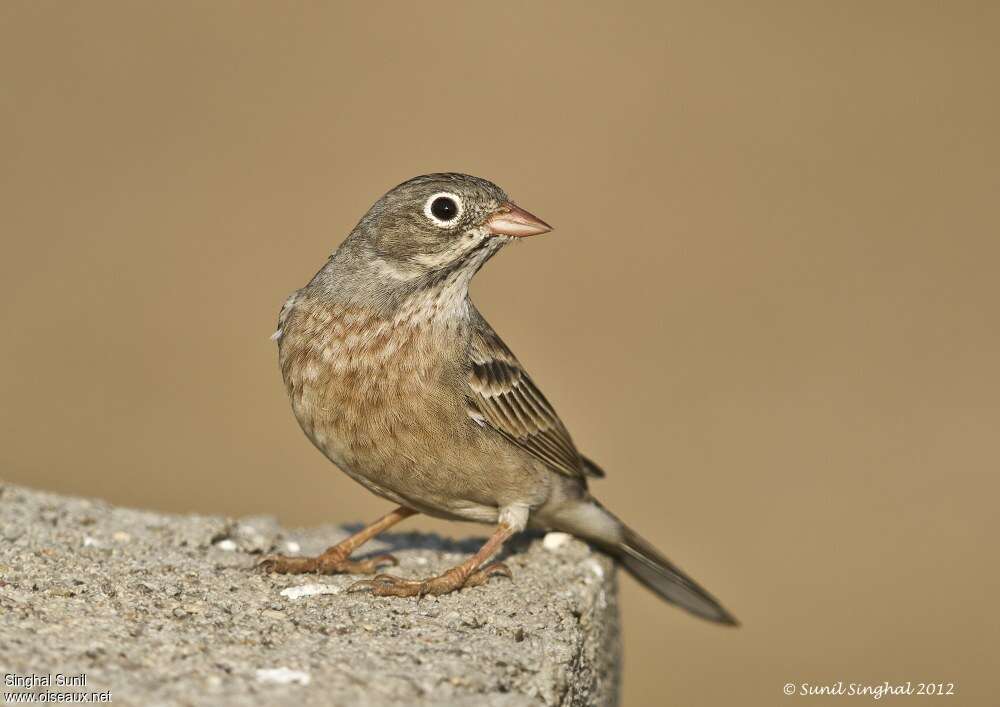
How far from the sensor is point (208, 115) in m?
17.4

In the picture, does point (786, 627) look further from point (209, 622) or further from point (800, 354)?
point (209, 622)

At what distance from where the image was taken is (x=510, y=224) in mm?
5738

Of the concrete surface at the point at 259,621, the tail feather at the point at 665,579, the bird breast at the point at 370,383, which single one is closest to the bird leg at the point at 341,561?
the concrete surface at the point at 259,621

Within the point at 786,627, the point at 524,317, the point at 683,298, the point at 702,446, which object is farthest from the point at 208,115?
the point at 786,627

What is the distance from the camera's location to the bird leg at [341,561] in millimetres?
5824

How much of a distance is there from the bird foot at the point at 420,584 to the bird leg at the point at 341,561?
27cm

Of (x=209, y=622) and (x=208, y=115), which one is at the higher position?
(x=208, y=115)

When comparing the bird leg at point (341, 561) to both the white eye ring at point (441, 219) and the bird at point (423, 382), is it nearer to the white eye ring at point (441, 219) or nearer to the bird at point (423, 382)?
the bird at point (423, 382)

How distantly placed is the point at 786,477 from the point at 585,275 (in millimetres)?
3751

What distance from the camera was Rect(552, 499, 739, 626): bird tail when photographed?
20.9 feet

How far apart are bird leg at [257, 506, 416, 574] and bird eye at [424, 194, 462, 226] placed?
59.1 inches

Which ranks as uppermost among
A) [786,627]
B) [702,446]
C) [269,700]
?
[702,446]

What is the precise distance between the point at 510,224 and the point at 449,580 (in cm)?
161

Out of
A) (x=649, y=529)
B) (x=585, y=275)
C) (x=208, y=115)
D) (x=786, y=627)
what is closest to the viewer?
(x=786, y=627)
